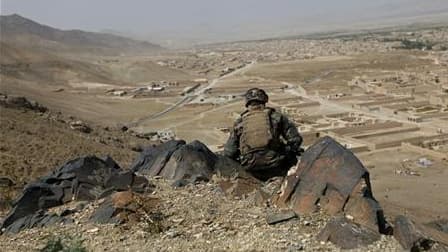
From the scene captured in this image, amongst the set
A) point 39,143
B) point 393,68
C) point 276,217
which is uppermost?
point 276,217

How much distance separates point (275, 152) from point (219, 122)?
117 feet

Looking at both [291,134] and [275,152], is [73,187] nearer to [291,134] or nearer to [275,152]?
[275,152]

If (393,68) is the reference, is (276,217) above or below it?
above

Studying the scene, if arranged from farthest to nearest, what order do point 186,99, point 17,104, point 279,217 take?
point 186,99
point 17,104
point 279,217

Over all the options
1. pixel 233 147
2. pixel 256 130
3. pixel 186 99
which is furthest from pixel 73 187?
pixel 186 99

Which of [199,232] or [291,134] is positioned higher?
[291,134]

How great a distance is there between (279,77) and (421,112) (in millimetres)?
31037

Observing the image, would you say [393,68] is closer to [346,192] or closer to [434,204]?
[434,204]

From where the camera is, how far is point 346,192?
669 centimetres

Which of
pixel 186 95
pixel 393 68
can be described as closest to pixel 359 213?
pixel 186 95

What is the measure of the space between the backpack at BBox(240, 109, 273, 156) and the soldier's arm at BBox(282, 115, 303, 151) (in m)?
0.22

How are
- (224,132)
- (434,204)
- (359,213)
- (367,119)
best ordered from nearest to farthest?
(359,213) < (434,204) < (224,132) < (367,119)

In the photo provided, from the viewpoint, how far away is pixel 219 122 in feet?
144

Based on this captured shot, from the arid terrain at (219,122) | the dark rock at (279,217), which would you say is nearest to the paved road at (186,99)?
the arid terrain at (219,122)
